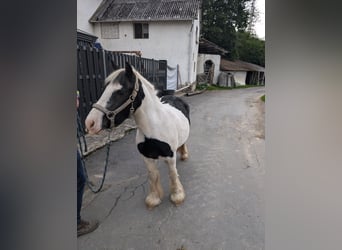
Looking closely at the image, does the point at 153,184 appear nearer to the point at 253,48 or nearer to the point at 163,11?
the point at 253,48

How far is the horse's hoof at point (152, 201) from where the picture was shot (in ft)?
3.94

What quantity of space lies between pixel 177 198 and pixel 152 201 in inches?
5.3

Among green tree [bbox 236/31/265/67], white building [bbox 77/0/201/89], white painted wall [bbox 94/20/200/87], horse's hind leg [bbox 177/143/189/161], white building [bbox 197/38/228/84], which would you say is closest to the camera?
green tree [bbox 236/31/265/67]

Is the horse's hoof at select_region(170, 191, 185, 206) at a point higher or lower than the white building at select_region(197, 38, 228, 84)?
lower

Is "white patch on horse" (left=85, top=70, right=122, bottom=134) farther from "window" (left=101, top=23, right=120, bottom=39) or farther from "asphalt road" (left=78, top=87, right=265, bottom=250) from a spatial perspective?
"window" (left=101, top=23, right=120, bottom=39)

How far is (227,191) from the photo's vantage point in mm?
1232

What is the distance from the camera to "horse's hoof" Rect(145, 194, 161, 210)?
120cm

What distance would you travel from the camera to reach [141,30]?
6.46m

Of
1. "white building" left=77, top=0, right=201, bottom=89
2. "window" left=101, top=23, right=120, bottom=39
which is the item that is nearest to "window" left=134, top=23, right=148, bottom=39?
"white building" left=77, top=0, right=201, bottom=89

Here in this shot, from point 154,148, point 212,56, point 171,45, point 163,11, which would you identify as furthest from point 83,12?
point 171,45
